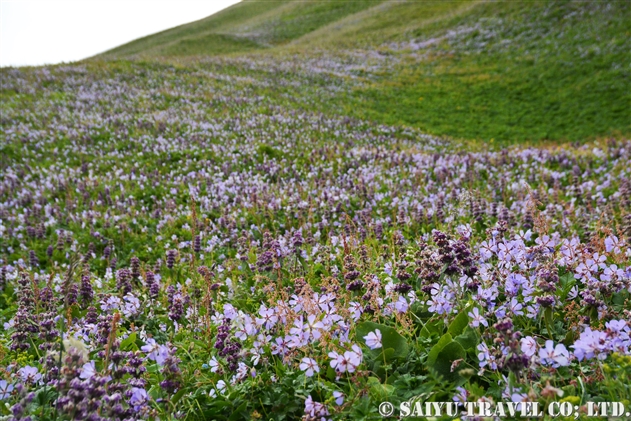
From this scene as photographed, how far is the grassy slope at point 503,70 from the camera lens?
2339cm

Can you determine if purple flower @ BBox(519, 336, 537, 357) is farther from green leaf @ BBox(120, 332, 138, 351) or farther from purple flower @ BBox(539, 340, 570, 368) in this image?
green leaf @ BBox(120, 332, 138, 351)

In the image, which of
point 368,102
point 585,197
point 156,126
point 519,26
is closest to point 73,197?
point 156,126

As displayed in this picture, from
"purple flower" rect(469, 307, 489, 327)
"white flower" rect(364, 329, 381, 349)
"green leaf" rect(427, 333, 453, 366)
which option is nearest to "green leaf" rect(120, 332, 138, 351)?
"white flower" rect(364, 329, 381, 349)

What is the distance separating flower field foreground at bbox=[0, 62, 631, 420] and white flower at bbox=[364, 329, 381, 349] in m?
0.13

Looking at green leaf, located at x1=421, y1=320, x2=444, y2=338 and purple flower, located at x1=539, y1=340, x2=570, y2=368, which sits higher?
purple flower, located at x1=539, y1=340, x2=570, y2=368

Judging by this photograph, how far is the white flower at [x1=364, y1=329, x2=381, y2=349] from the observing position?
2812mm

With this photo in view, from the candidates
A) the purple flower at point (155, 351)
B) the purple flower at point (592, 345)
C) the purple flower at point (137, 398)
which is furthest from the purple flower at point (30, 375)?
the purple flower at point (592, 345)

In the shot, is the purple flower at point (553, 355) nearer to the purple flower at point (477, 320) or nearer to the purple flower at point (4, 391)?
the purple flower at point (477, 320)

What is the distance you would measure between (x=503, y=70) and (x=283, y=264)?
33921mm

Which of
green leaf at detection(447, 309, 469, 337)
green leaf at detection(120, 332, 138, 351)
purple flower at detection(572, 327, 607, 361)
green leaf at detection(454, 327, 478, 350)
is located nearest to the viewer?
purple flower at detection(572, 327, 607, 361)

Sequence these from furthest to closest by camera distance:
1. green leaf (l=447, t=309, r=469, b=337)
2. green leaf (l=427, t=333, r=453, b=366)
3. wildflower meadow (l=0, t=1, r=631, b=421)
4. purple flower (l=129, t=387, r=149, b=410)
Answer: green leaf (l=447, t=309, r=469, b=337) < green leaf (l=427, t=333, r=453, b=366) < wildflower meadow (l=0, t=1, r=631, b=421) < purple flower (l=129, t=387, r=149, b=410)

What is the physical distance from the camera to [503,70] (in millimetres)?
32562

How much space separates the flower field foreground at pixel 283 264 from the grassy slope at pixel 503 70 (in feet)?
25.9

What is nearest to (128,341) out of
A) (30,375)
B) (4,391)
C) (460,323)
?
(30,375)
